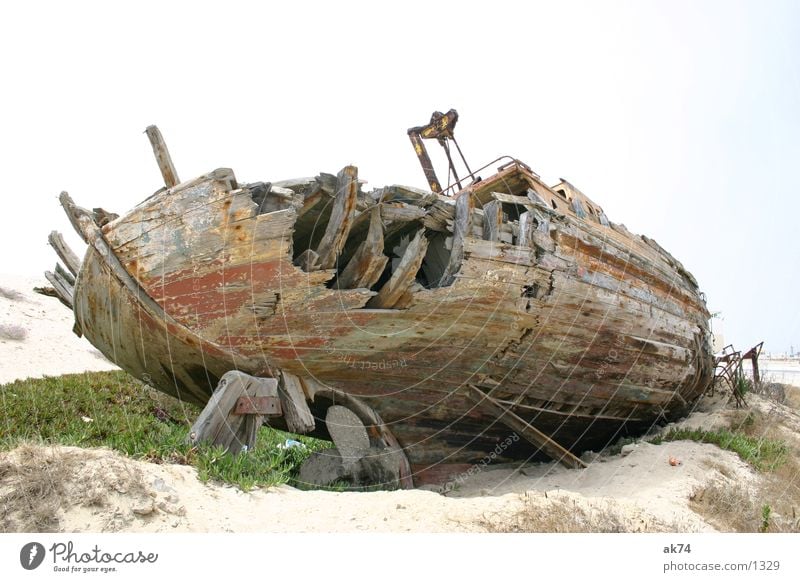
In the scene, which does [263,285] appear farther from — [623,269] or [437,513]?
[623,269]

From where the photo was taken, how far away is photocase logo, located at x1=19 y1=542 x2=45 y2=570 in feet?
9.27

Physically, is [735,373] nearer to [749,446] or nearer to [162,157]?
[749,446]

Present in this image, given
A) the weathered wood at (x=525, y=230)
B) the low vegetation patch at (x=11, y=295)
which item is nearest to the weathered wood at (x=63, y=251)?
the weathered wood at (x=525, y=230)

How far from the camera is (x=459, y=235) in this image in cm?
587

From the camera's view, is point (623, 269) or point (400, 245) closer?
point (400, 245)

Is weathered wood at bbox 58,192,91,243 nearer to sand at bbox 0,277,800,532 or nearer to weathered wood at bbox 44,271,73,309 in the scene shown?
weathered wood at bbox 44,271,73,309

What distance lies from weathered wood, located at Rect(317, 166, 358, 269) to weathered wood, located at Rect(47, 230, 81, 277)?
8.96 feet

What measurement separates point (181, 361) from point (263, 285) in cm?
112

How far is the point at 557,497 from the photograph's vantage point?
4.38m

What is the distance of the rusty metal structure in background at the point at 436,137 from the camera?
12.1 m

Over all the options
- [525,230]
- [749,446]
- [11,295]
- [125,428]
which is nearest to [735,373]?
[749,446]

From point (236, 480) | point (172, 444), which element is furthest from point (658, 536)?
point (172, 444)

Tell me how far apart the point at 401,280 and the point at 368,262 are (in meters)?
0.38

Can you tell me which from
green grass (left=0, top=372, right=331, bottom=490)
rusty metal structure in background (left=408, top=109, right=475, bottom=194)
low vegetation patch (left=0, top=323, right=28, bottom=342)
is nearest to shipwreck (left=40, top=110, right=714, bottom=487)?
green grass (left=0, top=372, right=331, bottom=490)
